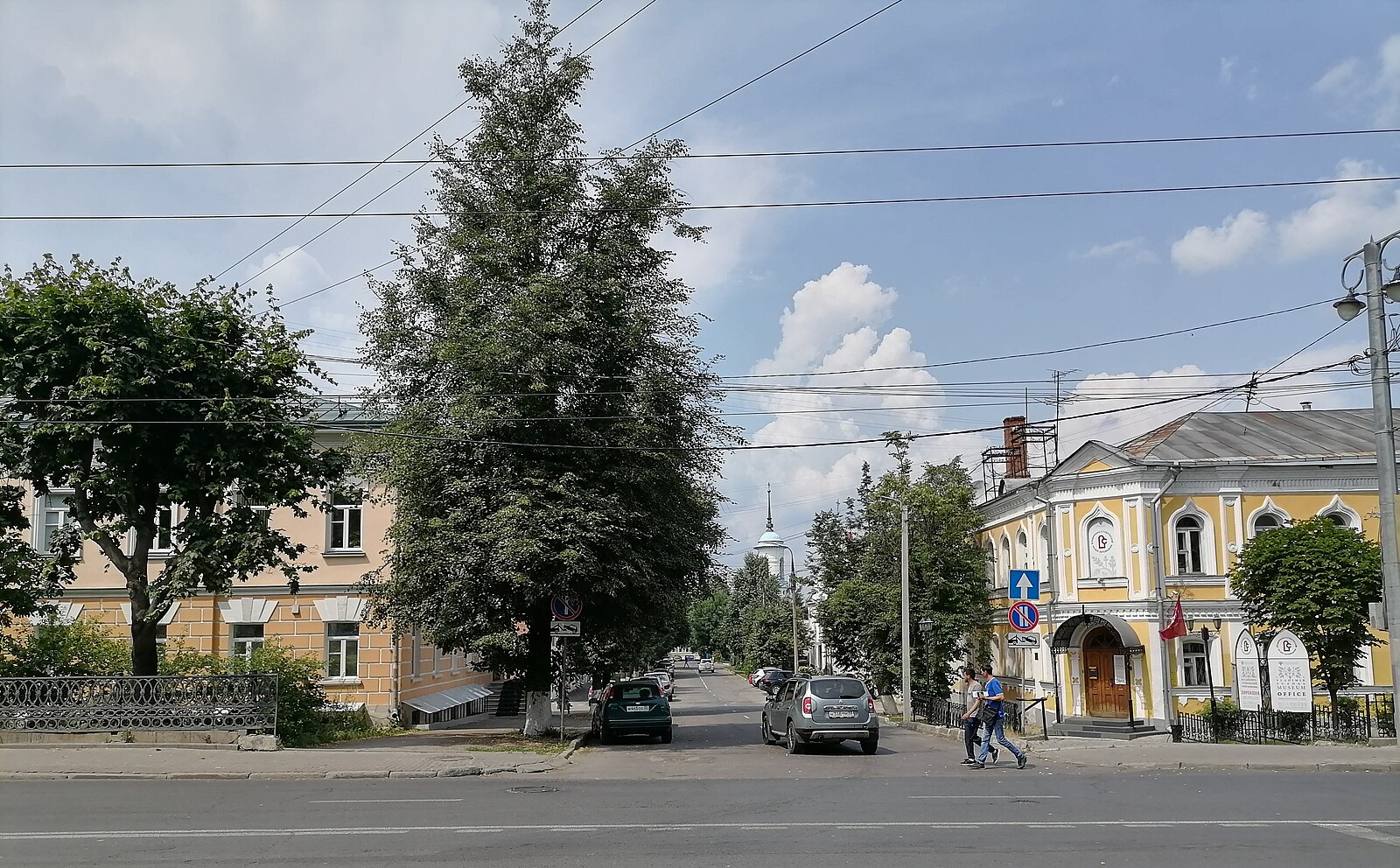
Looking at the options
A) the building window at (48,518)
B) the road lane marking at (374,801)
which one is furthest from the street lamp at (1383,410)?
the building window at (48,518)

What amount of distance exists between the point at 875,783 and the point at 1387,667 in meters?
22.6

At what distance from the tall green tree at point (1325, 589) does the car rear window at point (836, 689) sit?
1135 cm

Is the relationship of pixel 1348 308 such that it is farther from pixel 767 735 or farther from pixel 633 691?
pixel 633 691

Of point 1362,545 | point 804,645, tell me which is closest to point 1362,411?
point 1362,545

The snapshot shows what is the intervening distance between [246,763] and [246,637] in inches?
591

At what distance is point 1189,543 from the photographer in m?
32.7

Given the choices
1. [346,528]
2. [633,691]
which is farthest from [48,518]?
[633,691]

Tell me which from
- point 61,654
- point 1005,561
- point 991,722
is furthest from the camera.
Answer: point 1005,561

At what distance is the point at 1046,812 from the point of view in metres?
12.9

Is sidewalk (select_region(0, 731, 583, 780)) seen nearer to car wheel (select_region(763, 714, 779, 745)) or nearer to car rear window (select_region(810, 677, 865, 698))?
car rear window (select_region(810, 677, 865, 698))

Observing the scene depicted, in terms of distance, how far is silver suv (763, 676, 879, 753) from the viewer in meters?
22.1

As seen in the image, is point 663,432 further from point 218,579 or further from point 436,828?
point 436,828

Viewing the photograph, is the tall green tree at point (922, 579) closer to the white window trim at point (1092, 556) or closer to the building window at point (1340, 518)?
the white window trim at point (1092, 556)

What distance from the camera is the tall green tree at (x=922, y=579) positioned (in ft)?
121
